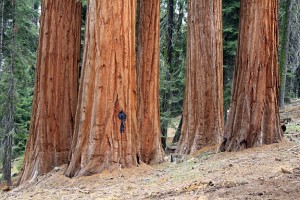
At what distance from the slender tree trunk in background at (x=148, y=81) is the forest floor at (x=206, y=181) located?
8.44 feet

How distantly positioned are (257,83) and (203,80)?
3076 millimetres

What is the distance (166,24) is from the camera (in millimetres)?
20297

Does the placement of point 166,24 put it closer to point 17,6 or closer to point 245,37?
point 17,6

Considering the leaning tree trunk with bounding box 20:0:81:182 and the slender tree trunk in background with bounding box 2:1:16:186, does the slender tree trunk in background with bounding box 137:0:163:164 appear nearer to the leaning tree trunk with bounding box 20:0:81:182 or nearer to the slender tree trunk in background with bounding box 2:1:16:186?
the leaning tree trunk with bounding box 20:0:81:182

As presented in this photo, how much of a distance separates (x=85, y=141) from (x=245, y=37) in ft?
12.3

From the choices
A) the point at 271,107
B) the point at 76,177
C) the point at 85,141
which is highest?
the point at 271,107

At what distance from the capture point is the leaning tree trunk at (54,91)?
8.36 metres

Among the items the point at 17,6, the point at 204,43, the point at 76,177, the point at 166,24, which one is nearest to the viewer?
the point at 76,177

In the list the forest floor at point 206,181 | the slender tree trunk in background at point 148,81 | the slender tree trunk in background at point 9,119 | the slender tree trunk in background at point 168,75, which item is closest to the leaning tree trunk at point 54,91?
the forest floor at point 206,181

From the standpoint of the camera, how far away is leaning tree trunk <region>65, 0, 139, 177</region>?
6.67 m

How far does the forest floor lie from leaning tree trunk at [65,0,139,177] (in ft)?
0.89

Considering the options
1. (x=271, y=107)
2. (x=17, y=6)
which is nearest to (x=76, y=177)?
(x=271, y=107)

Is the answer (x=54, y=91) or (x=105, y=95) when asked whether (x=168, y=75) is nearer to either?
(x=54, y=91)

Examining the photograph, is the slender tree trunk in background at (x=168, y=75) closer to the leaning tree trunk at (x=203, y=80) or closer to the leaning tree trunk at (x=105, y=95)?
the leaning tree trunk at (x=203, y=80)
